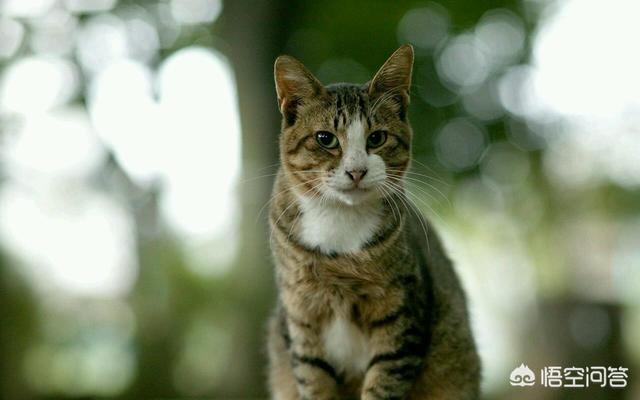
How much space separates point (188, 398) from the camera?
17.1 ft

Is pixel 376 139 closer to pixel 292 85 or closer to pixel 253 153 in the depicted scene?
pixel 292 85

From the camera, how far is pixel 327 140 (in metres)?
1.69

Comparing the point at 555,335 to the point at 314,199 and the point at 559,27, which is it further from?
the point at 314,199

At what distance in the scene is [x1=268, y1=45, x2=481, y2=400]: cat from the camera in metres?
1.67

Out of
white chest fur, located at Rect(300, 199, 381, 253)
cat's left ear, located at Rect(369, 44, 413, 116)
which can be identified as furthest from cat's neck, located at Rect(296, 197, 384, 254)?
cat's left ear, located at Rect(369, 44, 413, 116)

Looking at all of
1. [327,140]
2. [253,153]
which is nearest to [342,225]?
[327,140]

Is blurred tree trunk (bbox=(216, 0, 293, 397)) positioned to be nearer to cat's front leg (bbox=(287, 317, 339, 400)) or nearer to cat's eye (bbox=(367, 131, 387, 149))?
cat's front leg (bbox=(287, 317, 339, 400))

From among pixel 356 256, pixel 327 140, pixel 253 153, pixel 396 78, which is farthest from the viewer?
pixel 253 153

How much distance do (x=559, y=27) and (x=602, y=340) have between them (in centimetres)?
223

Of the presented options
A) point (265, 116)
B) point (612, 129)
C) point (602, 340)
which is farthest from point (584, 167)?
point (265, 116)

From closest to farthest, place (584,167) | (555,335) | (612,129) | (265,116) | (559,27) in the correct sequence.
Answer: (265,116) → (559,27) → (555,335) → (612,129) → (584,167)

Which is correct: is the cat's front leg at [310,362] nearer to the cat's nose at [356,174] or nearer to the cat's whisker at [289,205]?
the cat's whisker at [289,205]

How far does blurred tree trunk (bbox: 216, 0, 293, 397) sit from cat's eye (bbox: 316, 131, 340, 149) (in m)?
1.42

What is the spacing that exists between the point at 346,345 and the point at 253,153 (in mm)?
1722
